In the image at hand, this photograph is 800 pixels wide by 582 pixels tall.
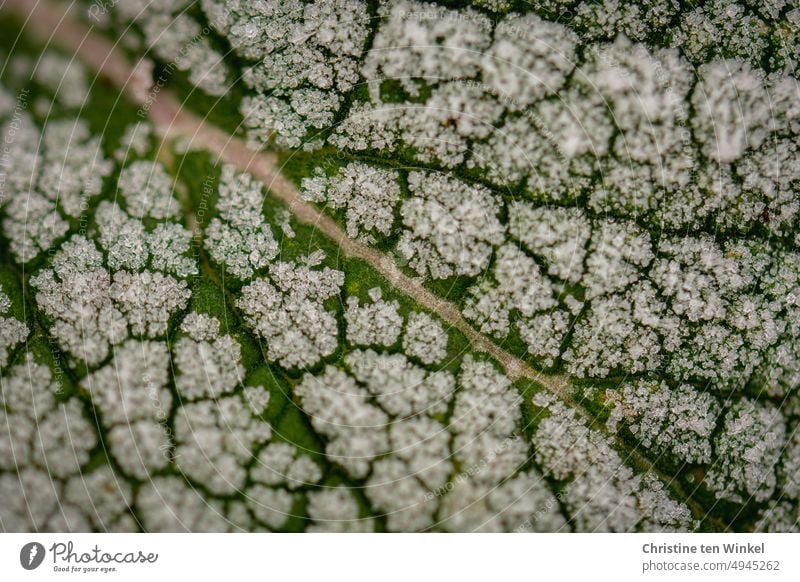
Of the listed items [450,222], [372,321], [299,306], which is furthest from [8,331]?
[450,222]

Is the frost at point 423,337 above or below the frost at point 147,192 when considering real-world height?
below

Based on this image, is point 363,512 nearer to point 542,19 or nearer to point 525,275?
point 525,275
